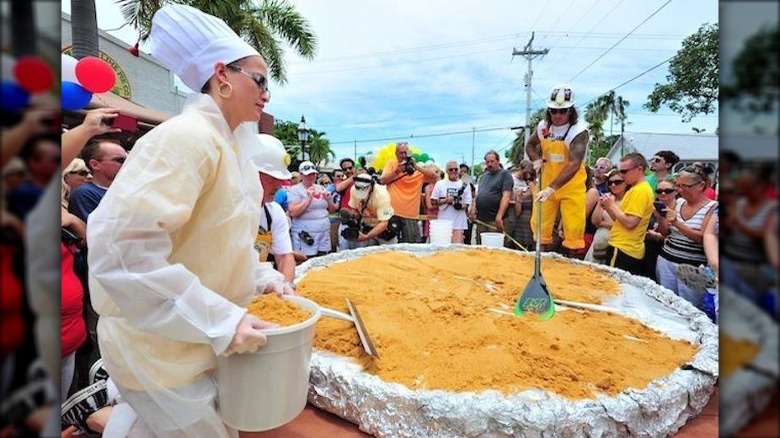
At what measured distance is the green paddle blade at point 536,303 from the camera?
2.91 m

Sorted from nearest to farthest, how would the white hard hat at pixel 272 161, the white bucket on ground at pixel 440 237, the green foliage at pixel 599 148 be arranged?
the white hard hat at pixel 272 161
the white bucket on ground at pixel 440 237
the green foliage at pixel 599 148

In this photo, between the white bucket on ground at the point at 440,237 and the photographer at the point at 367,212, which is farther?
the white bucket on ground at the point at 440,237

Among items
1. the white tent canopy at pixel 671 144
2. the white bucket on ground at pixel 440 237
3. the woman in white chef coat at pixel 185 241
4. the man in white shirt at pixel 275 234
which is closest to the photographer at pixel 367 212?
the white bucket on ground at pixel 440 237

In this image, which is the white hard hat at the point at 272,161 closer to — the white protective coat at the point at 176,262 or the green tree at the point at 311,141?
the white protective coat at the point at 176,262

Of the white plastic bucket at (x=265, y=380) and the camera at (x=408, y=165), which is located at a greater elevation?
the camera at (x=408, y=165)

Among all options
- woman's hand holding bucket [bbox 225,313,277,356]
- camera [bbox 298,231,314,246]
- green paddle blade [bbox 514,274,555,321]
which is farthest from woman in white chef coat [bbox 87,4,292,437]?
camera [bbox 298,231,314,246]

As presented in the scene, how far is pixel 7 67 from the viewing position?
390 mm

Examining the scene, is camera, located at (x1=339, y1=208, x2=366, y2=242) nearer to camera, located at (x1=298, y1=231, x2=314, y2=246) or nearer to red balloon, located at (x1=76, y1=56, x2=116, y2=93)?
camera, located at (x1=298, y1=231, x2=314, y2=246)

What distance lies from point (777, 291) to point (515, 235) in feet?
20.9

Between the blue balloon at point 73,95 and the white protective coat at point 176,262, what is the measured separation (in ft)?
4.37

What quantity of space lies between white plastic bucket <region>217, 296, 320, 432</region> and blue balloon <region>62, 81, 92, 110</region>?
1.86 meters

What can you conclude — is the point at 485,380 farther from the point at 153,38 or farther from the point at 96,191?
the point at 96,191

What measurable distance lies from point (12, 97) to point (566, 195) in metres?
4.66

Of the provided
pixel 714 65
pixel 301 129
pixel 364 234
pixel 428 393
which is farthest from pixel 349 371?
pixel 714 65
